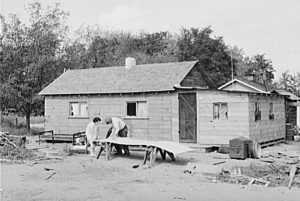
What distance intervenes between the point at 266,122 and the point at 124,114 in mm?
7420

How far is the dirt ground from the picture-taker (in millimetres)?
9102

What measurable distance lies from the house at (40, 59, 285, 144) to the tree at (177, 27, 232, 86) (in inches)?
1036

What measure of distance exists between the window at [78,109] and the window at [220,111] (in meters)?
7.98

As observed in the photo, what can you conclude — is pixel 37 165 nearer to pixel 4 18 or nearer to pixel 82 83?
pixel 82 83

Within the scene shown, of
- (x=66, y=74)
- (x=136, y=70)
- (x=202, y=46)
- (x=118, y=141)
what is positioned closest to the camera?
(x=118, y=141)

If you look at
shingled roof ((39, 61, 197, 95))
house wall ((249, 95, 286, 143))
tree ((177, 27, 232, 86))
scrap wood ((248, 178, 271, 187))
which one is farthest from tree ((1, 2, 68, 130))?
tree ((177, 27, 232, 86))

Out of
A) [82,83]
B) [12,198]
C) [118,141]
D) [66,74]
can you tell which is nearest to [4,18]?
[66,74]

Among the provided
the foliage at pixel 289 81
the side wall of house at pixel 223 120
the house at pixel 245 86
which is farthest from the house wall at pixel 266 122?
the foliage at pixel 289 81

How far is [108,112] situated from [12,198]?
1343 cm

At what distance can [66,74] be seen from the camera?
2644 centimetres

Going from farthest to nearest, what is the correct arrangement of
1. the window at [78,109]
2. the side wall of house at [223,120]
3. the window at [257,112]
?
1. the window at [78,109]
2. the window at [257,112]
3. the side wall of house at [223,120]

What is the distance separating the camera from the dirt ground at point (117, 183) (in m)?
9.10

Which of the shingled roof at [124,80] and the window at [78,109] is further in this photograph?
the window at [78,109]

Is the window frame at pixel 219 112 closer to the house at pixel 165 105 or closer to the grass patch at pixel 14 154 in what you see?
the house at pixel 165 105
